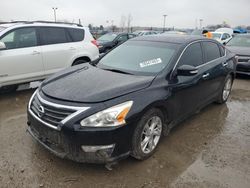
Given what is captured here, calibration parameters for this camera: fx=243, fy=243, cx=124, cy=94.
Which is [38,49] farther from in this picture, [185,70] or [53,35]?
[185,70]

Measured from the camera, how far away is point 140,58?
3920 millimetres

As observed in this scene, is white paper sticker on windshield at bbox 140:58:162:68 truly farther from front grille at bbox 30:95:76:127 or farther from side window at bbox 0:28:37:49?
side window at bbox 0:28:37:49

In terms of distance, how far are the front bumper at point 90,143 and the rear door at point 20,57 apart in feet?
10.4

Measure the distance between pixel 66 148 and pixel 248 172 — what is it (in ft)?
7.58

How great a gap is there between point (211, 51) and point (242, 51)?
455cm

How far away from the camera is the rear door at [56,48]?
20.2ft

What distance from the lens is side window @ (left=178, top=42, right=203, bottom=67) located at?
388cm

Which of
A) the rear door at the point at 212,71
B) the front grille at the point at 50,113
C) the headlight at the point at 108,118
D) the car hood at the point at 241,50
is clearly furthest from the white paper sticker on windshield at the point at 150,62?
the car hood at the point at 241,50

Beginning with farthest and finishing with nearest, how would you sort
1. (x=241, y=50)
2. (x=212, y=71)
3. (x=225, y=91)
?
1. (x=241, y=50)
2. (x=225, y=91)
3. (x=212, y=71)

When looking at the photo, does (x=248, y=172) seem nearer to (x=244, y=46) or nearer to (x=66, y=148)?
(x=66, y=148)

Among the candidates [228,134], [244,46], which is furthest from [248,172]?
[244,46]

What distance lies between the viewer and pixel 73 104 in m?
2.79

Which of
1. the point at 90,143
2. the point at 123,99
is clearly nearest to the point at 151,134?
the point at 123,99

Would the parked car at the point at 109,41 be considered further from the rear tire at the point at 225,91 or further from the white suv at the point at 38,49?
the rear tire at the point at 225,91
